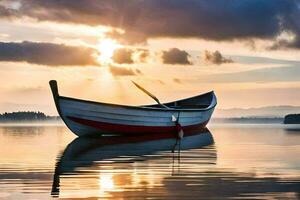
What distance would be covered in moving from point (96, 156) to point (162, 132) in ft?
87.4

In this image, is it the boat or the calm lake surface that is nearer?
the calm lake surface

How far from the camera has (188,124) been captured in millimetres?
62250

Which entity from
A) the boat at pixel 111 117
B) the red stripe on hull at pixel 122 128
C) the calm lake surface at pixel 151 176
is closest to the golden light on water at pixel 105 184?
the calm lake surface at pixel 151 176

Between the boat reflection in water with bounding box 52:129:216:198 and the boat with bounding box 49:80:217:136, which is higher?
the boat with bounding box 49:80:217:136

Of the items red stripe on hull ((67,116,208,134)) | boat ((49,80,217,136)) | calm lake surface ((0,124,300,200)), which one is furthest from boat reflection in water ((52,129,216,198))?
red stripe on hull ((67,116,208,134))

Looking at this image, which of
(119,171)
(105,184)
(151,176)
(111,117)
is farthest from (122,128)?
(105,184)

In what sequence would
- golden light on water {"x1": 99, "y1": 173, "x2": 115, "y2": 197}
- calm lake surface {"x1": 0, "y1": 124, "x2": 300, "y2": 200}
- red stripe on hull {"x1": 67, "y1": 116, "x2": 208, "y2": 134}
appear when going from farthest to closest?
red stripe on hull {"x1": 67, "y1": 116, "x2": 208, "y2": 134}
golden light on water {"x1": 99, "y1": 173, "x2": 115, "y2": 197}
calm lake surface {"x1": 0, "y1": 124, "x2": 300, "y2": 200}

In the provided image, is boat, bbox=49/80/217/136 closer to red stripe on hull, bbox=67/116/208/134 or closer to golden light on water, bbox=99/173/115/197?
red stripe on hull, bbox=67/116/208/134

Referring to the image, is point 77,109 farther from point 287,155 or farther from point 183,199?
point 183,199

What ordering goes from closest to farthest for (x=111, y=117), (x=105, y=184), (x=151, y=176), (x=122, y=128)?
(x=105, y=184) < (x=151, y=176) < (x=111, y=117) < (x=122, y=128)

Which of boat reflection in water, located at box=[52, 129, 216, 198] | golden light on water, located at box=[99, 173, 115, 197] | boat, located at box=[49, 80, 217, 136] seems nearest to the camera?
golden light on water, located at box=[99, 173, 115, 197]

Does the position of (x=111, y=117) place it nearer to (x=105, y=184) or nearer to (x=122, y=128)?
(x=122, y=128)

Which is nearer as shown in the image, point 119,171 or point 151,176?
point 151,176

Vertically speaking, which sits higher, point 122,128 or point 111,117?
point 111,117
